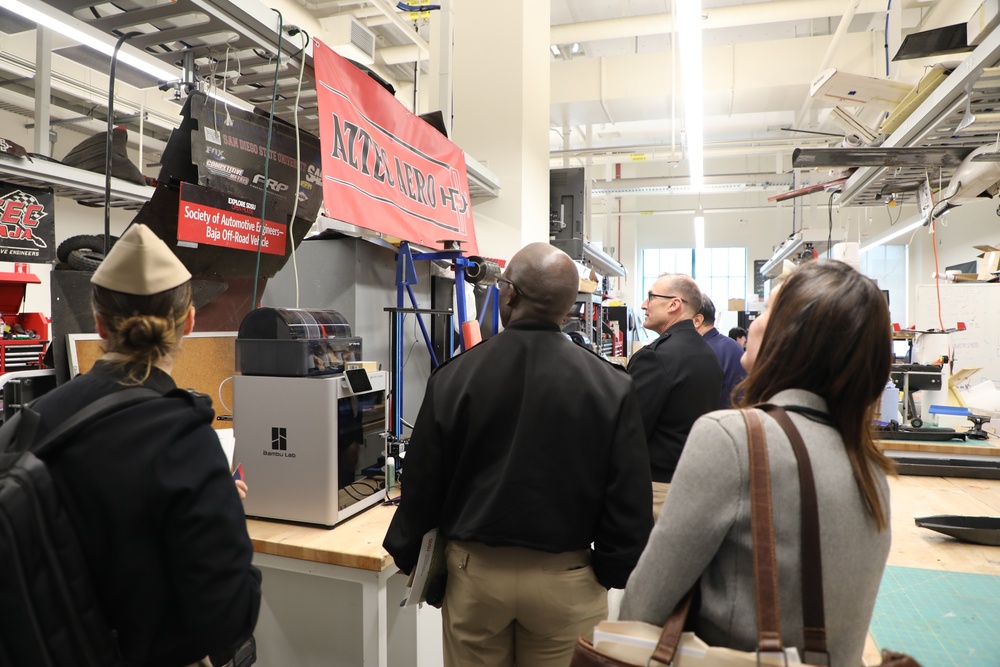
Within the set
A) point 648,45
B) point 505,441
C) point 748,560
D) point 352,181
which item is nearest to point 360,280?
point 352,181

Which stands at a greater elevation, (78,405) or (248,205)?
(248,205)

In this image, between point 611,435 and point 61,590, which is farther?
point 611,435

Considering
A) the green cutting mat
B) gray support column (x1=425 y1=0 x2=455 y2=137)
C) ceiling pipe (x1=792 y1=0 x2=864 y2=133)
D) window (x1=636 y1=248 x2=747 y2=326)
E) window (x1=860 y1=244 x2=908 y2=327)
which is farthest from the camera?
window (x1=636 y1=248 x2=747 y2=326)

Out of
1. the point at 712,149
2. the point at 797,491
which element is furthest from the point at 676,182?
the point at 797,491

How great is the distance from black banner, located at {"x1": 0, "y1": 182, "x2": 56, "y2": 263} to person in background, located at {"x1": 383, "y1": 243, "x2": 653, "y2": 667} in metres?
4.42

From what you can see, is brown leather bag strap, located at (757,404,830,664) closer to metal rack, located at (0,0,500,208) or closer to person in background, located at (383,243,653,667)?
person in background, located at (383,243,653,667)

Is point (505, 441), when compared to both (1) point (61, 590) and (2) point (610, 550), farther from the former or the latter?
(1) point (61, 590)

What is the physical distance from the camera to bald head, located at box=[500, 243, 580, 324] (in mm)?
1781

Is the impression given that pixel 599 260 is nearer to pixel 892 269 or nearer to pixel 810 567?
pixel 810 567

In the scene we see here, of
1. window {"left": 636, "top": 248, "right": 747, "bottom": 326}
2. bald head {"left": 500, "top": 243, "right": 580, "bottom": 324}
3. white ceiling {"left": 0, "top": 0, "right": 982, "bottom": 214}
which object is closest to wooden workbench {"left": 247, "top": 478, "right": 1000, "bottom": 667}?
bald head {"left": 500, "top": 243, "right": 580, "bottom": 324}

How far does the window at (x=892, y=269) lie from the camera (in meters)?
14.4

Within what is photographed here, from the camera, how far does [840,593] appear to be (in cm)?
97

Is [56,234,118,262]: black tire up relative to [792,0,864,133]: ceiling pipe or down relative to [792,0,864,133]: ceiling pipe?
down

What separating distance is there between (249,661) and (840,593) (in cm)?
133
